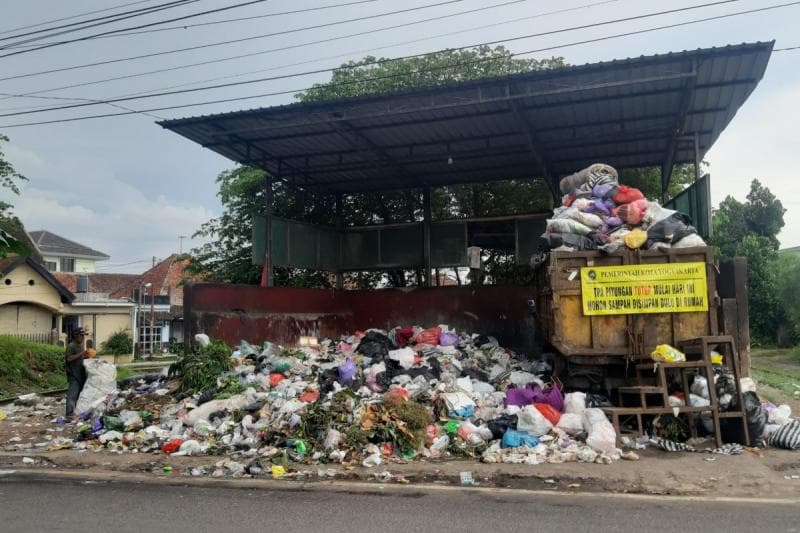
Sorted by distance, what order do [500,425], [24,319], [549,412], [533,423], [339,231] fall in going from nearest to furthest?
[533,423] < [500,425] < [549,412] < [339,231] < [24,319]

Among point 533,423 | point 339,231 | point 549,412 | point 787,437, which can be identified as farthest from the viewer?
point 339,231

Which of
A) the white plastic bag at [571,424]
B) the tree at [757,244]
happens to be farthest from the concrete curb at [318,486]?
the tree at [757,244]

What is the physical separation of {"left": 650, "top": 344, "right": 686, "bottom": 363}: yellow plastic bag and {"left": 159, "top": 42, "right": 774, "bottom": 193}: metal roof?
4.50m

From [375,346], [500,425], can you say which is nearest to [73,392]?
[375,346]

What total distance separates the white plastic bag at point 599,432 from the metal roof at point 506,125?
17.5ft

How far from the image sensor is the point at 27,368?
16859 millimetres

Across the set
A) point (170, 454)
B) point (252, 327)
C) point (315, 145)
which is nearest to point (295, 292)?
point (252, 327)

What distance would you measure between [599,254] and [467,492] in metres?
3.61

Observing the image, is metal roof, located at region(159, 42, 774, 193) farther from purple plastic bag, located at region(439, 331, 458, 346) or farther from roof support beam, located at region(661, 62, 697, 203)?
purple plastic bag, located at region(439, 331, 458, 346)

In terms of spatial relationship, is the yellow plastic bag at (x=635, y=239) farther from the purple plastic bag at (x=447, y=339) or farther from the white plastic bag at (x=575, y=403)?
the purple plastic bag at (x=447, y=339)

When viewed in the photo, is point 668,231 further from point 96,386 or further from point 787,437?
point 96,386

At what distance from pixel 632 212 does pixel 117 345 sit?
3291cm

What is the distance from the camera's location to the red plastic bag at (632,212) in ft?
26.2

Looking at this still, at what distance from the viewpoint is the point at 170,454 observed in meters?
6.99
